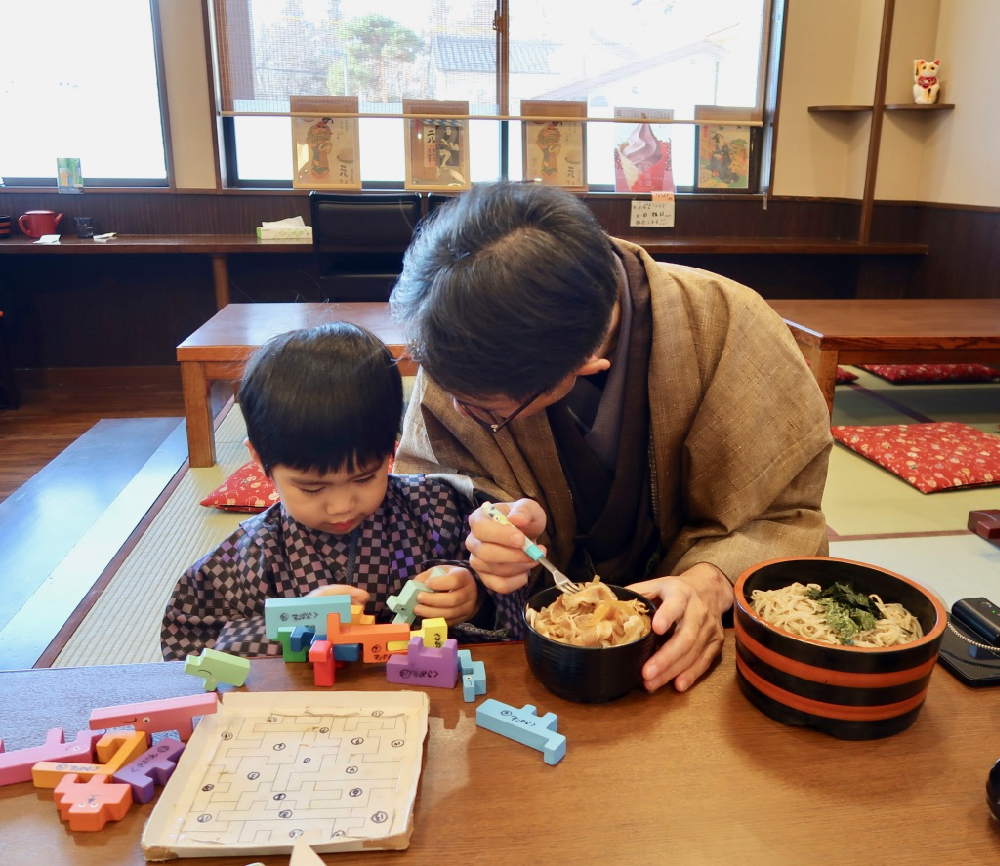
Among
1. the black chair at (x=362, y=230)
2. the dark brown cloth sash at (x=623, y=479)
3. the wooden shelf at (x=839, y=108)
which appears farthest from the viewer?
the wooden shelf at (x=839, y=108)

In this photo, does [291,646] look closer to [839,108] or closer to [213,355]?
[213,355]

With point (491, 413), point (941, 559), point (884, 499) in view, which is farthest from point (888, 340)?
point (491, 413)

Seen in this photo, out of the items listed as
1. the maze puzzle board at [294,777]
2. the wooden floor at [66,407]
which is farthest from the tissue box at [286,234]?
the maze puzzle board at [294,777]

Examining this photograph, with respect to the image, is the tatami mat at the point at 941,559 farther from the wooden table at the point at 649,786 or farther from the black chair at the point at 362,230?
the black chair at the point at 362,230

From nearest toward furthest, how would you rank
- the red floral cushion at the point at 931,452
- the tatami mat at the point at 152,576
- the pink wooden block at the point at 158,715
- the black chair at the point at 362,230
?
the pink wooden block at the point at 158,715 < the tatami mat at the point at 152,576 < the red floral cushion at the point at 931,452 < the black chair at the point at 362,230

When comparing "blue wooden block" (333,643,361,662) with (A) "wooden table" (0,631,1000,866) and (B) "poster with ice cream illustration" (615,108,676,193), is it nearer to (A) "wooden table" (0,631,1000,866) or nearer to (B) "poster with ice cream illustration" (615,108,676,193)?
(A) "wooden table" (0,631,1000,866)

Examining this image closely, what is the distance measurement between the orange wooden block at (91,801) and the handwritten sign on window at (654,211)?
16.5 ft

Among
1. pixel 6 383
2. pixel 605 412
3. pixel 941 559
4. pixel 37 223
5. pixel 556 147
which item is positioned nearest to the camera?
pixel 605 412

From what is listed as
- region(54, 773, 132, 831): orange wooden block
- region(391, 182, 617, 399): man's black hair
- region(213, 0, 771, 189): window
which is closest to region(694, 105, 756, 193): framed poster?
region(213, 0, 771, 189): window

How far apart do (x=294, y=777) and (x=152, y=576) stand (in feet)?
5.60

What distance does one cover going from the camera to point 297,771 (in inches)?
26.3

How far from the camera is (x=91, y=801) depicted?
0.62 m

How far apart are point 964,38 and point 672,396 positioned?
4.69 metres

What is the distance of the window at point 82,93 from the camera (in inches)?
183
